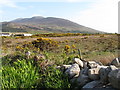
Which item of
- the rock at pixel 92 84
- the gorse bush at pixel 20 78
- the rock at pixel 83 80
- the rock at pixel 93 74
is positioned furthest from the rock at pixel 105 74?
the gorse bush at pixel 20 78

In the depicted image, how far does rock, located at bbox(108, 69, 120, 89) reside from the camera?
13.0ft

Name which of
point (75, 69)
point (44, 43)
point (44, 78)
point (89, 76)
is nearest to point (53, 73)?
point (44, 78)

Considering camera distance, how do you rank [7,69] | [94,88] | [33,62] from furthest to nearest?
[33,62], [7,69], [94,88]

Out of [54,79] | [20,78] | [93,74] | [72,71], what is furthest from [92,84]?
[20,78]

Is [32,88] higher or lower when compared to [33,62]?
lower

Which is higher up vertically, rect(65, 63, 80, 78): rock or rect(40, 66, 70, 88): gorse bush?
rect(65, 63, 80, 78): rock

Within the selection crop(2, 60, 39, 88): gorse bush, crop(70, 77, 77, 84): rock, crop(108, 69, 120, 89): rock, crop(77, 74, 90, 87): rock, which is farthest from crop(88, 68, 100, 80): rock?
crop(2, 60, 39, 88): gorse bush

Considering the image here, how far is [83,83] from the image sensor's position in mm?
4766

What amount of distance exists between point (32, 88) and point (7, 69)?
1052 mm

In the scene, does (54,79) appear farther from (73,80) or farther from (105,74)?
(105,74)

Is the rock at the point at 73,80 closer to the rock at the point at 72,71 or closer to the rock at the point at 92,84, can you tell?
the rock at the point at 72,71

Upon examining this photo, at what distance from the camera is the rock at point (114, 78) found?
13.0 feet

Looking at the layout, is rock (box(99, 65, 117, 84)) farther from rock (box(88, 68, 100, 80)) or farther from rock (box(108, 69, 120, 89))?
rock (box(88, 68, 100, 80))

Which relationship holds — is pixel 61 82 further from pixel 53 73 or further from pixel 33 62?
pixel 33 62
